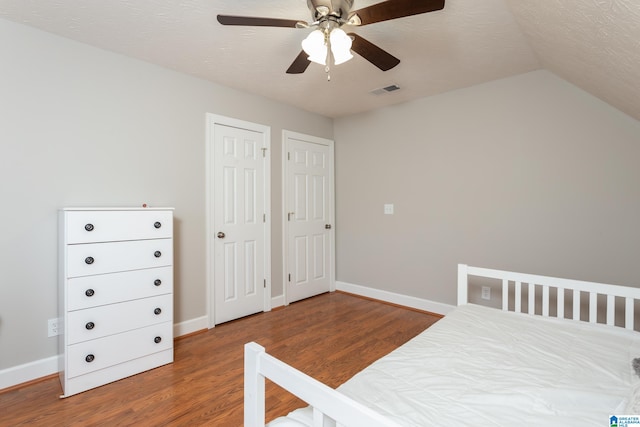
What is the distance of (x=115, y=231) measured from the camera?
2113 mm

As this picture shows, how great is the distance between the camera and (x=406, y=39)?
220cm

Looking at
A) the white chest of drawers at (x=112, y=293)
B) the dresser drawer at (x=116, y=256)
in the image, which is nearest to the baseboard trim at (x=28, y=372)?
the white chest of drawers at (x=112, y=293)

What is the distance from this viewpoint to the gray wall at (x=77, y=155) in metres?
2.02

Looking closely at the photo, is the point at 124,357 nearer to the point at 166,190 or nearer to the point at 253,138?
the point at 166,190

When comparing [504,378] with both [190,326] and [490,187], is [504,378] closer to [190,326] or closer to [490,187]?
[490,187]

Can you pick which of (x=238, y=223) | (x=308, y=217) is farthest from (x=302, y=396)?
(x=308, y=217)

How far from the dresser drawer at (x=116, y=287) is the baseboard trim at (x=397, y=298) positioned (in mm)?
2436

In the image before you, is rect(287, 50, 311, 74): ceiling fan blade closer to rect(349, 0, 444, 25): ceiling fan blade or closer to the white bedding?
rect(349, 0, 444, 25): ceiling fan blade

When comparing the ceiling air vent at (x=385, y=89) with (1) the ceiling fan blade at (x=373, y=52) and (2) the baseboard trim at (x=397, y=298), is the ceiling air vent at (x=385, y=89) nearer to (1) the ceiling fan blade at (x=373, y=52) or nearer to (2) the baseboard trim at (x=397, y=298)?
(1) the ceiling fan blade at (x=373, y=52)

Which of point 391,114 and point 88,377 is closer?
point 88,377

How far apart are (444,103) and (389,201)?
1257 millimetres

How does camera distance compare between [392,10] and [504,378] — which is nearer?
[504,378]

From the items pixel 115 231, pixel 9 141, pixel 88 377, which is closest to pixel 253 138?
pixel 115 231

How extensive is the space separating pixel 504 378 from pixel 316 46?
1.78 m
